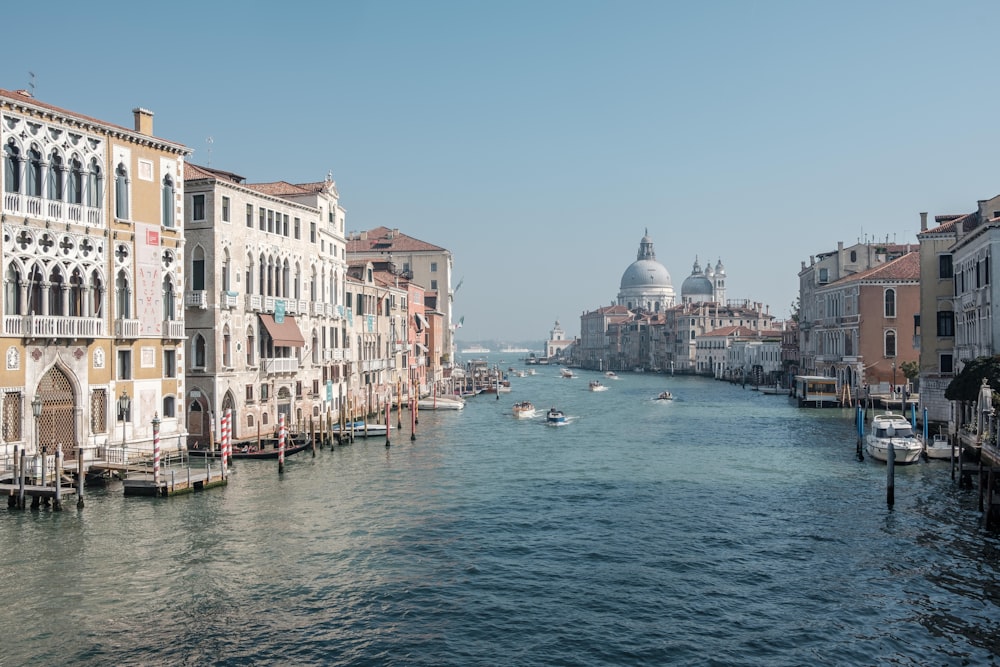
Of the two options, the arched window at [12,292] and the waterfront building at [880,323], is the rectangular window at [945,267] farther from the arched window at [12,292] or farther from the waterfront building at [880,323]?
the arched window at [12,292]

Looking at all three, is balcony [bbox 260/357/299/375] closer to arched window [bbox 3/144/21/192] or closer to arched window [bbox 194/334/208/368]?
arched window [bbox 194/334/208/368]

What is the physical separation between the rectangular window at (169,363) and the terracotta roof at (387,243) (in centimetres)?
4599

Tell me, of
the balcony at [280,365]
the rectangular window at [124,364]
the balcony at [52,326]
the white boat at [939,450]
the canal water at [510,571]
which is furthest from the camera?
the balcony at [280,365]

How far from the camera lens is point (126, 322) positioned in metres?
26.2

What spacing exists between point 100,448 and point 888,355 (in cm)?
4765

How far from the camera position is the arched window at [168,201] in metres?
27.9

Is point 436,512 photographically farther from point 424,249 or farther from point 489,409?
point 424,249

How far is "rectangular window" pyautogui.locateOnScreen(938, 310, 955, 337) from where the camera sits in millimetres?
38625

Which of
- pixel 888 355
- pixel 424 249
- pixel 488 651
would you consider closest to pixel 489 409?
pixel 424 249

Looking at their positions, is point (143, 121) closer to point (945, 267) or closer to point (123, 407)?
point (123, 407)

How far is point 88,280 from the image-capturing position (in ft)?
82.0

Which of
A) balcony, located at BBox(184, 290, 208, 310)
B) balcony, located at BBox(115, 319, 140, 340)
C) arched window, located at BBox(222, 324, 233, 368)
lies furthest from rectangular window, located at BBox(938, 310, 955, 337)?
balcony, located at BBox(115, 319, 140, 340)

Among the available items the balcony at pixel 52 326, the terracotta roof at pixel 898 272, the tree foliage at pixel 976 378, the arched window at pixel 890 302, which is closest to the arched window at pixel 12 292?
the balcony at pixel 52 326

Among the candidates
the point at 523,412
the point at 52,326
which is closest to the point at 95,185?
the point at 52,326
